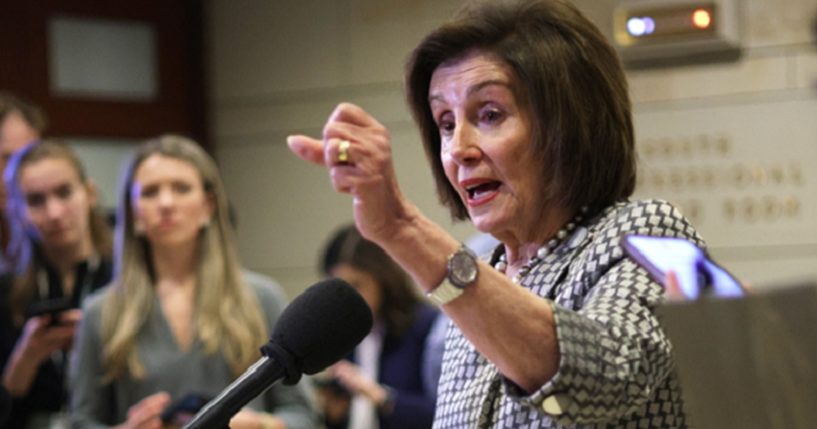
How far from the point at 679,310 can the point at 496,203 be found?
0.60 meters

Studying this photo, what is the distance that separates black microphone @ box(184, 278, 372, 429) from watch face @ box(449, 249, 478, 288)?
218 mm

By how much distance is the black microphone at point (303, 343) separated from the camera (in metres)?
1.39

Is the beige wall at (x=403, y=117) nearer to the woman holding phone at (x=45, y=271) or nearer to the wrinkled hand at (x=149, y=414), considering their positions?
the woman holding phone at (x=45, y=271)

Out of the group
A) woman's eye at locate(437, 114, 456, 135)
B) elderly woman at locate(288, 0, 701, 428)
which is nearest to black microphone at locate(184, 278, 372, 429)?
elderly woman at locate(288, 0, 701, 428)

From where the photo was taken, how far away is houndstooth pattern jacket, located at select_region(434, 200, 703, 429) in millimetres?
1341

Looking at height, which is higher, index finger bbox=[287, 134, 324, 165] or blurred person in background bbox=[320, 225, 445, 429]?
index finger bbox=[287, 134, 324, 165]

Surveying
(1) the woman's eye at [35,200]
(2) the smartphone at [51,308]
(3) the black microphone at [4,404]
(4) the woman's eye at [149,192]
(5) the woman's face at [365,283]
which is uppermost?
(4) the woman's eye at [149,192]

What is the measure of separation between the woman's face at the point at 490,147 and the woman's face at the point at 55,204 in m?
2.41

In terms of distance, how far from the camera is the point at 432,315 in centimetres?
429

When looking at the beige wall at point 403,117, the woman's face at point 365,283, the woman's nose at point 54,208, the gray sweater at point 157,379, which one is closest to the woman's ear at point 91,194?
the woman's nose at point 54,208

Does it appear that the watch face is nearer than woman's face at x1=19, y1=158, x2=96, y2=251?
Yes

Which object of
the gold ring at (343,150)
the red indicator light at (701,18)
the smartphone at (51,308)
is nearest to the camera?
the gold ring at (343,150)

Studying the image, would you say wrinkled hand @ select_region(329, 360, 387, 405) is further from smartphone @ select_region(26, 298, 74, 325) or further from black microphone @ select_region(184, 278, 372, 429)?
black microphone @ select_region(184, 278, 372, 429)

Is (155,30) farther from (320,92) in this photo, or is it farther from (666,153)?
(666,153)
